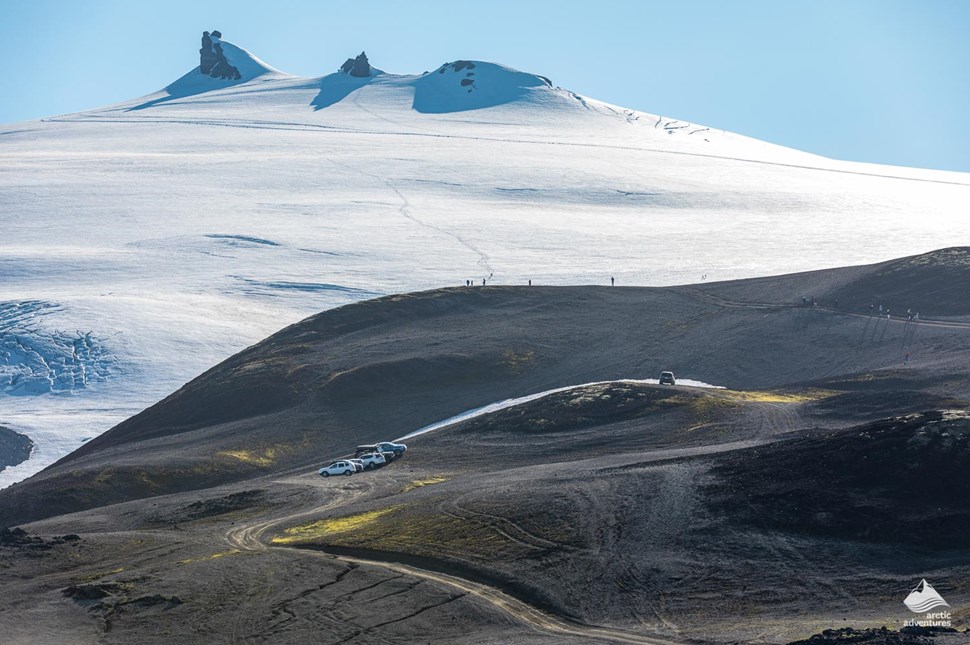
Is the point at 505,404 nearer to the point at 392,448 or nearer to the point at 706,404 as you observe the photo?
the point at 392,448

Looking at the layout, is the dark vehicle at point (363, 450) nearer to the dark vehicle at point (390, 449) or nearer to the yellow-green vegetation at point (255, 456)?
the dark vehicle at point (390, 449)

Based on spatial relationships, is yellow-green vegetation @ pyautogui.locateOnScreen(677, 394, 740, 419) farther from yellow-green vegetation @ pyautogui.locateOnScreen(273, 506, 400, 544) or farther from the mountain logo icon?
the mountain logo icon

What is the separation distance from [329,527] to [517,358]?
34578mm

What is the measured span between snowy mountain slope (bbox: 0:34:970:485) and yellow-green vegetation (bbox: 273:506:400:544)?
1340 inches

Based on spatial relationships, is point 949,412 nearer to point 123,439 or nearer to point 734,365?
point 734,365

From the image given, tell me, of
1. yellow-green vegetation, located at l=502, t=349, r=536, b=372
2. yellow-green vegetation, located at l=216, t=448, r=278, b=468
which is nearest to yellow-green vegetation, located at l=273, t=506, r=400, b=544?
yellow-green vegetation, located at l=216, t=448, r=278, b=468

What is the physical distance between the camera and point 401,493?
153 ft

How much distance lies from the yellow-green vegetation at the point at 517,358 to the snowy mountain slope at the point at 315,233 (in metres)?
27.8

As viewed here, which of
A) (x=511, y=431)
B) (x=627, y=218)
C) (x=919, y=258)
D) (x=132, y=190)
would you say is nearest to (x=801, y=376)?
(x=511, y=431)

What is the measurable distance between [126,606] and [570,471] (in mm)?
17863

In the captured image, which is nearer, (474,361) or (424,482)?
(424,482)

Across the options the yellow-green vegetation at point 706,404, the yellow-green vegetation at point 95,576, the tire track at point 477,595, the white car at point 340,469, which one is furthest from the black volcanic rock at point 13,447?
the yellow-green vegetation at point 706,404

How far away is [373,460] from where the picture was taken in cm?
5478

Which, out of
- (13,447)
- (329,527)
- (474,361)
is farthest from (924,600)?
(13,447)
